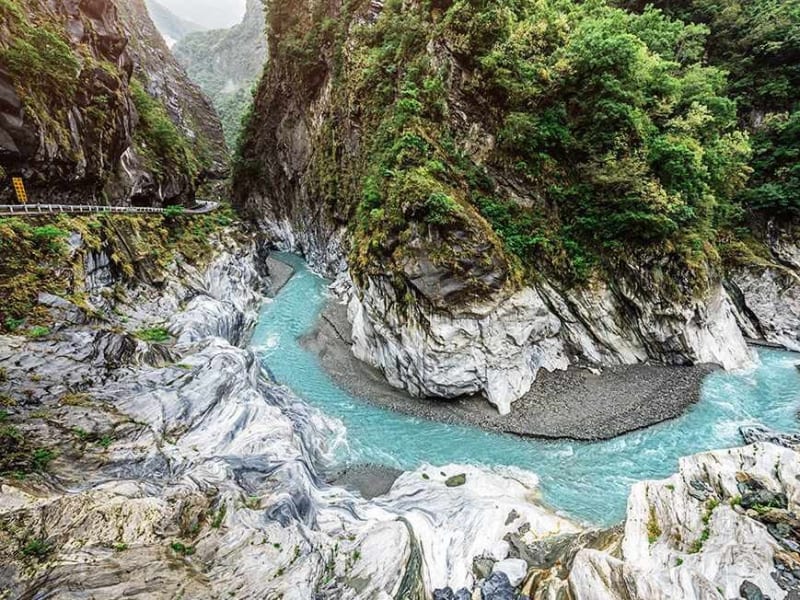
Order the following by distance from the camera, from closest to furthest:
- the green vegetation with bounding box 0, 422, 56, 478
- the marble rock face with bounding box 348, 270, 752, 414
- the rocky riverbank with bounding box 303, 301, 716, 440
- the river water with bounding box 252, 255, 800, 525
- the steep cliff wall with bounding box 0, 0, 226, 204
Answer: the green vegetation with bounding box 0, 422, 56, 478 < the river water with bounding box 252, 255, 800, 525 < the rocky riverbank with bounding box 303, 301, 716, 440 < the steep cliff wall with bounding box 0, 0, 226, 204 < the marble rock face with bounding box 348, 270, 752, 414

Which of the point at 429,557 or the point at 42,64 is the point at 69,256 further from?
the point at 429,557

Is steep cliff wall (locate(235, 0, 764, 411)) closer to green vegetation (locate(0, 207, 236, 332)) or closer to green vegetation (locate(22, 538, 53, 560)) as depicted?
green vegetation (locate(0, 207, 236, 332))

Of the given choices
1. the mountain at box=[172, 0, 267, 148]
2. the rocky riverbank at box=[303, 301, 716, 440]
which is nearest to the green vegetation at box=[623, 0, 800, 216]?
the rocky riverbank at box=[303, 301, 716, 440]

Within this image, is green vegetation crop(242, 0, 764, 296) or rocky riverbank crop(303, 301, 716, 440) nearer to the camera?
rocky riverbank crop(303, 301, 716, 440)

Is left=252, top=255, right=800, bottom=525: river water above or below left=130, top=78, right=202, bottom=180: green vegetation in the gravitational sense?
below

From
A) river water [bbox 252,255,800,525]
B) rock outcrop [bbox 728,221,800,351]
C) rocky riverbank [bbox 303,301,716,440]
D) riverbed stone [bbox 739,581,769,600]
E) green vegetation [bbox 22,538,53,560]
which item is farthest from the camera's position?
rock outcrop [bbox 728,221,800,351]

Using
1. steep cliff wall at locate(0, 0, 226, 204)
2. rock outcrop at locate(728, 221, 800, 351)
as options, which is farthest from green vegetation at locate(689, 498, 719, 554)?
steep cliff wall at locate(0, 0, 226, 204)

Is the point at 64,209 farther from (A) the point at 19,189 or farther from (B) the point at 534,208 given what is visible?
(B) the point at 534,208

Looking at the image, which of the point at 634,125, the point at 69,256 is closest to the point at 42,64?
the point at 69,256

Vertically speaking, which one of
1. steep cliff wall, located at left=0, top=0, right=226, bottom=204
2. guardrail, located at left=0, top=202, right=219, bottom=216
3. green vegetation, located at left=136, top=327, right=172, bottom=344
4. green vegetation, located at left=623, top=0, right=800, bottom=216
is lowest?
green vegetation, located at left=136, top=327, right=172, bottom=344
